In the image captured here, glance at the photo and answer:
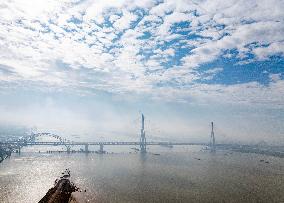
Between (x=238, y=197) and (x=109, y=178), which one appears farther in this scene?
(x=109, y=178)

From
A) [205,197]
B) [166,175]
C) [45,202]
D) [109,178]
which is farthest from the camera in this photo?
[166,175]

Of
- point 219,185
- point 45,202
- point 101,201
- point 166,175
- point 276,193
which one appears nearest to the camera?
point 45,202

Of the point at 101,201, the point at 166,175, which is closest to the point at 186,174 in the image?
the point at 166,175

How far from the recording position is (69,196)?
2975 inches

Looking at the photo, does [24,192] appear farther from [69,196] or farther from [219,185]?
[219,185]

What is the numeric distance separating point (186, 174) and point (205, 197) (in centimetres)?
4251

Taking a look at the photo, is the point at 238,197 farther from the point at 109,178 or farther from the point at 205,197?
the point at 109,178

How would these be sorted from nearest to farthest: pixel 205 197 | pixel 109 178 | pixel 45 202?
pixel 45 202, pixel 205 197, pixel 109 178

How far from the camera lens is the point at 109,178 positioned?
346ft

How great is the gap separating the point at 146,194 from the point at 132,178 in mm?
27488

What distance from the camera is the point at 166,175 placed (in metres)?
116

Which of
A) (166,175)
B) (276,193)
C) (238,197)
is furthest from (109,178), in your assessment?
(276,193)

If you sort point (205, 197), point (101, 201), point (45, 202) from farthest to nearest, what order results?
point (205, 197), point (101, 201), point (45, 202)

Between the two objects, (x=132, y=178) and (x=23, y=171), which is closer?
(x=132, y=178)
